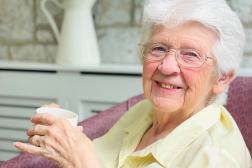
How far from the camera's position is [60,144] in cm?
102

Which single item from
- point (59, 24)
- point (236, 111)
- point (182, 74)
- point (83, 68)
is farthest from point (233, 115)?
point (59, 24)

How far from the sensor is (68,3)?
2.10 meters

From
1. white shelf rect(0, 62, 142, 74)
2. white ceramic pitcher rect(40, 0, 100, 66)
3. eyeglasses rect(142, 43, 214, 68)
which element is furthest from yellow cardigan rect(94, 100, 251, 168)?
white ceramic pitcher rect(40, 0, 100, 66)

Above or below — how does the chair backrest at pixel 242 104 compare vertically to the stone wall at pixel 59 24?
below

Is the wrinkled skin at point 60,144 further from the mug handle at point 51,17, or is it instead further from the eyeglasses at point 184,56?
the mug handle at point 51,17

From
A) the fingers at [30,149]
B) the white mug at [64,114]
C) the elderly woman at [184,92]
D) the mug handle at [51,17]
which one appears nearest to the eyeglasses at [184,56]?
the elderly woman at [184,92]

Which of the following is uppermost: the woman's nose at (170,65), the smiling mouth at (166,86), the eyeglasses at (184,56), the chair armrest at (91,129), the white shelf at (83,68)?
the eyeglasses at (184,56)

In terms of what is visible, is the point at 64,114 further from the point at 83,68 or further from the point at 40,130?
the point at 83,68

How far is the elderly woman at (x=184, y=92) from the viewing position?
1012 mm

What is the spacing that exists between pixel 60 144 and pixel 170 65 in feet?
1.10

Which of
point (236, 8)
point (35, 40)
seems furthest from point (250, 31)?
point (35, 40)

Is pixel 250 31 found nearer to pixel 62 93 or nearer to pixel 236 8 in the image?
pixel 236 8

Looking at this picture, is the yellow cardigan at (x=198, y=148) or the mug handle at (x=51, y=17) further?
the mug handle at (x=51, y=17)

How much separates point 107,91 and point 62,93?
25 cm
